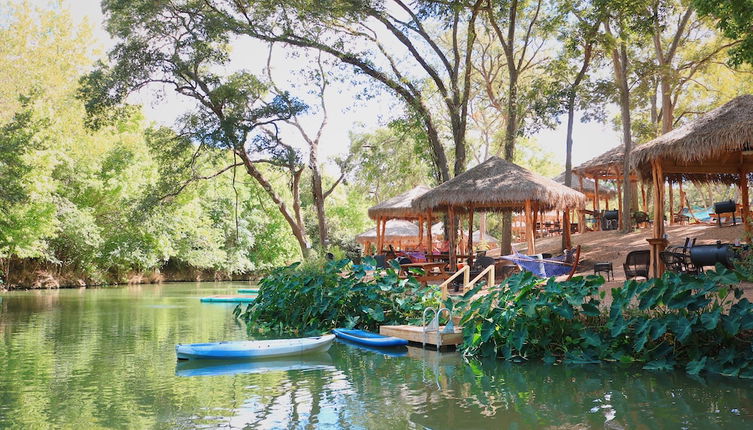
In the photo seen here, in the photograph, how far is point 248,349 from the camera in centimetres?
770

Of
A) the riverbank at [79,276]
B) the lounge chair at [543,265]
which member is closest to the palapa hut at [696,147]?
the lounge chair at [543,265]

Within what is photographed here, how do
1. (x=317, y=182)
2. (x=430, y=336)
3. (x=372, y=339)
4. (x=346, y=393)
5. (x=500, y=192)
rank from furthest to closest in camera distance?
(x=317, y=182), (x=500, y=192), (x=372, y=339), (x=430, y=336), (x=346, y=393)

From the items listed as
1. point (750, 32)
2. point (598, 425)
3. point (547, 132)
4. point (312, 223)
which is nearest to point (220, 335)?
point (598, 425)

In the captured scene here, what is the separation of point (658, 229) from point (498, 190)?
11.8 ft

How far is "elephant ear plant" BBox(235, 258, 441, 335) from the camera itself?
10008mm

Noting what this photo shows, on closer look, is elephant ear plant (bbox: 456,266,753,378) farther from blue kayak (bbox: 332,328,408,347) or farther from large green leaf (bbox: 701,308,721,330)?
blue kayak (bbox: 332,328,408,347)

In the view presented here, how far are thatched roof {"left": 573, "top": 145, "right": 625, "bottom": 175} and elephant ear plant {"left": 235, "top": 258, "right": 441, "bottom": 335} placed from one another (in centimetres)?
1166

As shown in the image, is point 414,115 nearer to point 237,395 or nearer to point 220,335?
point 220,335

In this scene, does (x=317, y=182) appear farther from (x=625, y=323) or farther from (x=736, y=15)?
(x=625, y=323)

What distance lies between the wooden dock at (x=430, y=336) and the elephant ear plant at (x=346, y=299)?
2.50 feet

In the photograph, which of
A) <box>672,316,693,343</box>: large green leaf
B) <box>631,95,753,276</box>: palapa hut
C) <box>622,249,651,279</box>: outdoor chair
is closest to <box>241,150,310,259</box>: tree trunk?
<box>622,249,651,279</box>: outdoor chair

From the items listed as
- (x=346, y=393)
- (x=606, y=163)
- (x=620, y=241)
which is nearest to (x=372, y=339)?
(x=346, y=393)

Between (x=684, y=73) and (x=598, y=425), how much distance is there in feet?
70.8

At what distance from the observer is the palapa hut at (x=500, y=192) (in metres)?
12.9
